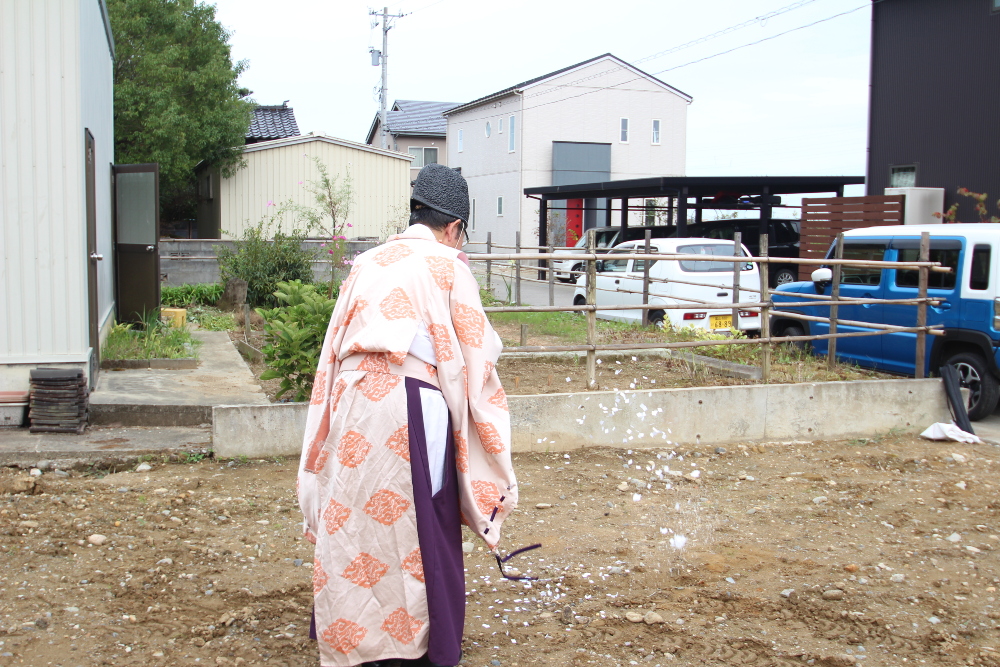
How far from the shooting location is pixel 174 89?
1972 centimetres

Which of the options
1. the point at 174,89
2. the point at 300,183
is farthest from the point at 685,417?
the point at 300,183

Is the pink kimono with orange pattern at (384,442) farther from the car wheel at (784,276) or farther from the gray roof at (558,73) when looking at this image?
the gray roof at (558,73)

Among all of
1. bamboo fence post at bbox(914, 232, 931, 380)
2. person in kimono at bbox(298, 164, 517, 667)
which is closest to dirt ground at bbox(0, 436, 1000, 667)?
person in kimono at bbox(298, 164, 517, 667)

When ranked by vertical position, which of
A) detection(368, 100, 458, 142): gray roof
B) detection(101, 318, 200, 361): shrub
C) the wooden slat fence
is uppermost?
detection(368, 100, 458, 142): gray roof

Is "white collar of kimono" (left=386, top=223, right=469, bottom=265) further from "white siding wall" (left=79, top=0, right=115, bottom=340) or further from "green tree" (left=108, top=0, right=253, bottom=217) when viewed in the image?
"green tree" (left=108, top=0, right=253, bottom=217)

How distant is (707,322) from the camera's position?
415 inches

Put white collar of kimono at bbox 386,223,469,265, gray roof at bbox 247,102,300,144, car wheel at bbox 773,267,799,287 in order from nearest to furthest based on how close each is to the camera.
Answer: white collar of kimono at bbox 386,223,469,265 < car wheel at bbox 773,267,799,287 < gray roof at bbox 247,102,300,144

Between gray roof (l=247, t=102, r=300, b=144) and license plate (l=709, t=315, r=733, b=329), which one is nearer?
license plate (l=709, t=315, r=733, b=329)

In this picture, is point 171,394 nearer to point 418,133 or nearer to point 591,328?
point 591,328

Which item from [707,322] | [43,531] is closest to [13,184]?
[43,531]

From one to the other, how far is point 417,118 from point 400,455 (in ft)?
136

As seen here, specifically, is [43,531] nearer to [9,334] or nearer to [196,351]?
[9,334]

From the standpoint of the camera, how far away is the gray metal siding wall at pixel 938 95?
1387 centimetres

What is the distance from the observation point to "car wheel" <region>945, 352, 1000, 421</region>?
23.9ft
